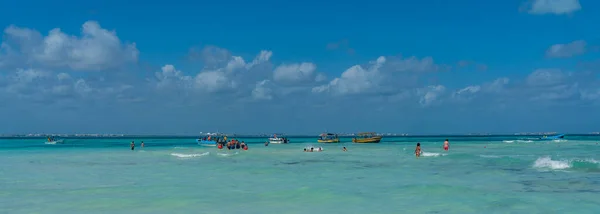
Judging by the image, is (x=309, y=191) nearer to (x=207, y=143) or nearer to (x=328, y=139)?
(x=207, y=143)

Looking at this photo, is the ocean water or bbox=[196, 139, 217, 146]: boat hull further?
bbox=[196, 139, 217, 146]: boat hull

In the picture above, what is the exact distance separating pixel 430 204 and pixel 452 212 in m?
1.29

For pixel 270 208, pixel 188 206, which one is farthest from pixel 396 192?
pixel 188 206

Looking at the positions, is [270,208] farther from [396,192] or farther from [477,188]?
[477,188]

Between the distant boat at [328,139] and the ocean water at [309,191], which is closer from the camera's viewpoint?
the ocean water at [309,191]

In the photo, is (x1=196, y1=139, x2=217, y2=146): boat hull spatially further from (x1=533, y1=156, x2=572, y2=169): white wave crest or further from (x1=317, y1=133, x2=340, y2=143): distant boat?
(x1=533, y1=156, x2=572, y2=169): white wave crest

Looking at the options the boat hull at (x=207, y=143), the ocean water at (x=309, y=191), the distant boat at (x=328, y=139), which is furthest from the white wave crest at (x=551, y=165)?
the distant boat at (x=328, y=139)

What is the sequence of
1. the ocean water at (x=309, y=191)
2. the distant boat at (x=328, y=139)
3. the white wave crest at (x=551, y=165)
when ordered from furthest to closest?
1. the distant boat at (x=328, y=139)
2. the white wave crest at (x=551, y=165)
3. the ocean water at (x=309, y=191)

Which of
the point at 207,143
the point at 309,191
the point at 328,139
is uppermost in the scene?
the point at 328,139

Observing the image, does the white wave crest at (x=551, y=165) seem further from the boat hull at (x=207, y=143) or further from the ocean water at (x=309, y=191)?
the boat hull at (x=207, y=143)

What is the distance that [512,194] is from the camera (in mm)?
17719

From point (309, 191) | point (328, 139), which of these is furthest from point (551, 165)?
point (328, 139)

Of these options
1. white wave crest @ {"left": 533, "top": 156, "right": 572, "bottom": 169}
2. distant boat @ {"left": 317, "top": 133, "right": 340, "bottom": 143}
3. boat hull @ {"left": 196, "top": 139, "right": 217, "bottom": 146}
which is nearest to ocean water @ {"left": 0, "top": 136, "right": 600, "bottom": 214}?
white wave crest @ {"left": 533, "top": 156, "right": 572, "bottom": 169}

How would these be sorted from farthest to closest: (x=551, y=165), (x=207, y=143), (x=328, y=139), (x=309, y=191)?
(x=328, y=139)
(x=207, y=143)
(x=551, y=165)
(x=309, y=191)
